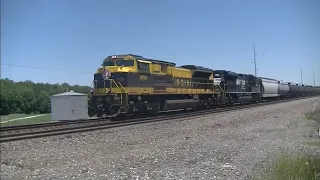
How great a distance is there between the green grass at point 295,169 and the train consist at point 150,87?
11518 mm

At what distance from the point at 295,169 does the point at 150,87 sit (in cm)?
1423

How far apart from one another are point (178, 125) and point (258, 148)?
6.14 meters

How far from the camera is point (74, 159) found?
8117 millimetres

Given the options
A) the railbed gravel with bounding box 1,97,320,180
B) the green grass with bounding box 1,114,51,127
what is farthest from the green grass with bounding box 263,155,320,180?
the green grass with bounding box 1,114,51,127

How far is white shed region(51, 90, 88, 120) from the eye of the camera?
22.6m

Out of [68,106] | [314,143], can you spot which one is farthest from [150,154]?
[68,106]

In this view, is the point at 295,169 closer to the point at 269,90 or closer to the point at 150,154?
the point at 150,154

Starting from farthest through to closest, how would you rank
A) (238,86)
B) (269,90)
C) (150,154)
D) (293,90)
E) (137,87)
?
(293,90)
(269,90)
(238,86)
(137,87)
(150,154)

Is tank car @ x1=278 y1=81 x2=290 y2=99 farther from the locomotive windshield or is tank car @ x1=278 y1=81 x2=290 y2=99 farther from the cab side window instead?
the locomotive windshield

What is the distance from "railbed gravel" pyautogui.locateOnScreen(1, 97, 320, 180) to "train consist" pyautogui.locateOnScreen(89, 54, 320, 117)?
17.4 ft

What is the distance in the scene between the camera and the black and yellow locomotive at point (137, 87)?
17938 millimetres

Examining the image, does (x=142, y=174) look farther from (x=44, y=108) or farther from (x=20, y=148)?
(x=44, y=108)

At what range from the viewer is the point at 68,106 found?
22.7 meters

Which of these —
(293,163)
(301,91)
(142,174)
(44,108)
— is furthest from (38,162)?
(301,91)
